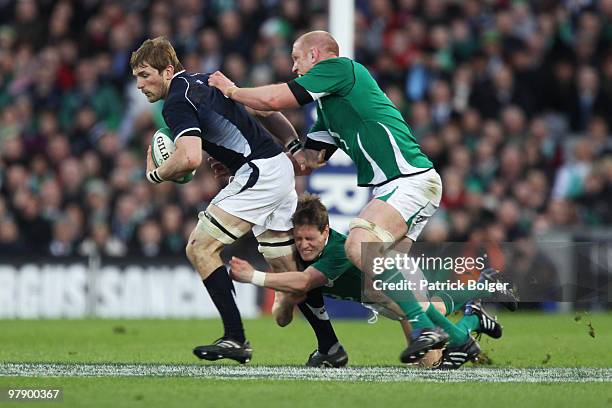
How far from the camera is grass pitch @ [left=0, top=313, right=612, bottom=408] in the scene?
6582mm

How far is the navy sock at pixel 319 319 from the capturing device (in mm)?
8695

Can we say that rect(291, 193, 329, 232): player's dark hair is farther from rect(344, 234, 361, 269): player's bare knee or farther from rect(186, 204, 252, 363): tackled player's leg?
rect(344, 234, 361, 269): player's bare knee

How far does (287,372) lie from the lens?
26.6 ft

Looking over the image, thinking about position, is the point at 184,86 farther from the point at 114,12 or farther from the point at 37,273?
the point at 114,12

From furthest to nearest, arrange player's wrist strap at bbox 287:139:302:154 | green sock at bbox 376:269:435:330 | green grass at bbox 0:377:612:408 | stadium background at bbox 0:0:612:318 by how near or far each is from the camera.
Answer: stadium background at bbox 0:0:612:318 < player's wrist strap at bbox 287:139:302:154 < green sock at bbox 376:269:435:330 < green grass at bbox 0:377:612:408

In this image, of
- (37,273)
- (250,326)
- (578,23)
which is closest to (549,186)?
(578,23)

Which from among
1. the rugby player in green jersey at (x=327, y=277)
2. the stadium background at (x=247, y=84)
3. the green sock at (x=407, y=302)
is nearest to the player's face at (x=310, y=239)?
the rugby player in green jersey at (x=327, y=277)

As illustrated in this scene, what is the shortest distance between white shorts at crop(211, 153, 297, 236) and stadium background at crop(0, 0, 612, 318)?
6226mm

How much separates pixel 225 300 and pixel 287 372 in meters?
0.67

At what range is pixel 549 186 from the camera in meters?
17.4

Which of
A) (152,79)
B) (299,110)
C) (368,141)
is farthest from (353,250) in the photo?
(299,110)

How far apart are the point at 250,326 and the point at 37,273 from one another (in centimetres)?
332

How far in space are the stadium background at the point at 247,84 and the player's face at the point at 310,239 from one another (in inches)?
249

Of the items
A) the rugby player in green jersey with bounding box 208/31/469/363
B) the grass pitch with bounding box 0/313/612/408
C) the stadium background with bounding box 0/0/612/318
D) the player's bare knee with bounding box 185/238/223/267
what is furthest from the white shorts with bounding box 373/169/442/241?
the stadium background with bounding box 0/0/612/318
